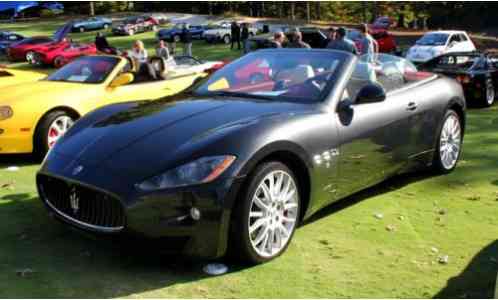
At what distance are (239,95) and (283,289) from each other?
1.81 metres

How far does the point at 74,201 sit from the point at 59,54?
86.3ft

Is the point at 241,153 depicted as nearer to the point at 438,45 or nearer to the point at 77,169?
the point at 77,169

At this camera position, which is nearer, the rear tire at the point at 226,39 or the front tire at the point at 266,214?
the front tire at the point at 266,214

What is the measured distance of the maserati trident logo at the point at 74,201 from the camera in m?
3.96

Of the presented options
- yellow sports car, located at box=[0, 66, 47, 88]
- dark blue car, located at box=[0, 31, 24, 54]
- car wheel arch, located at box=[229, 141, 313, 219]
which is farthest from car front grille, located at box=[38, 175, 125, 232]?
dark blue car, located at box=[0, 31, 24, 54]

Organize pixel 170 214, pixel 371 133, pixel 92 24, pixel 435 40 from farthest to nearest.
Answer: pixel 92 24 → pixel 435 40 → pixel 371 133 → pixel 170 214

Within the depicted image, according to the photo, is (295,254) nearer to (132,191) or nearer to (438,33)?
(132,191)

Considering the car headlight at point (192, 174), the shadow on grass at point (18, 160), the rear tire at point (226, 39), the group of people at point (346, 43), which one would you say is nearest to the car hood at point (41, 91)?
the shadow on grass at point (18, 160)

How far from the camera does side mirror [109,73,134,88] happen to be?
7914 mm

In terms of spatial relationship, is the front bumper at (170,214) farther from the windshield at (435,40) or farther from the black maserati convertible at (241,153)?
the windshield at (435,40)

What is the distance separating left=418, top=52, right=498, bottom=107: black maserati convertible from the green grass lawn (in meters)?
6.91

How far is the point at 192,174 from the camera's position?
3.75 m

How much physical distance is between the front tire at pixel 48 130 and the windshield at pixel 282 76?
2645mm

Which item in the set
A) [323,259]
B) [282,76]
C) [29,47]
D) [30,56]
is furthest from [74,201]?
[29,47]
